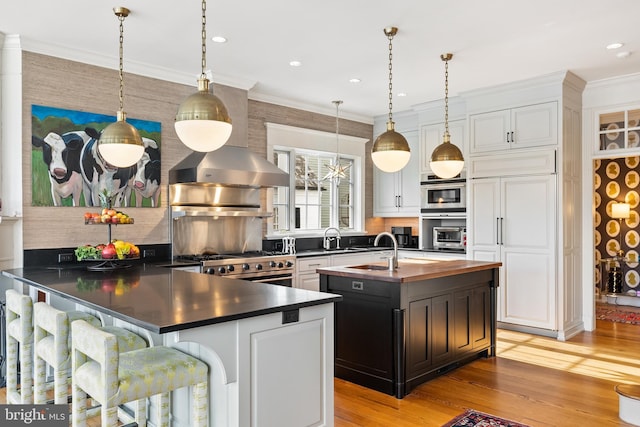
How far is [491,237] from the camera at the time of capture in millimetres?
5801

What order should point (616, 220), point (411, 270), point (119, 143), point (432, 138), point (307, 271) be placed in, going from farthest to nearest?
point (616, 220) → point (432, 138) → point (307, 271) → point (411, 270) → point (119, 143)

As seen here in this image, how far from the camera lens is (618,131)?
17.7 ft

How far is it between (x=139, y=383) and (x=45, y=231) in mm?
2688

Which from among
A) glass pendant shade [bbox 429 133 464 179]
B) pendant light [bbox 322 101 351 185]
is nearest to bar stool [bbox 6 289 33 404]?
glass pendant shade [bbox 429 133 464 179]

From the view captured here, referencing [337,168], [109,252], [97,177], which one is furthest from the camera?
[337,168]

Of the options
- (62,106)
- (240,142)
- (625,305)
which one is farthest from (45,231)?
(625,305)

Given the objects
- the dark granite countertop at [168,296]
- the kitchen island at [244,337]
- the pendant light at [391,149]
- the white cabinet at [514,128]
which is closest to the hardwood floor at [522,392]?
the kitchen island at [244,337]

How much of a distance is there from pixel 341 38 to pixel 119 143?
2.08 metres

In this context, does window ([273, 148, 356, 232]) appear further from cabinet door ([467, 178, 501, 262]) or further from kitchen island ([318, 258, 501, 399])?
kitchen island ([318, 258, 501, 399])

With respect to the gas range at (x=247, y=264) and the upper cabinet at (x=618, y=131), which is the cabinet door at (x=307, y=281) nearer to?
the gas range at (x=247, y=264)

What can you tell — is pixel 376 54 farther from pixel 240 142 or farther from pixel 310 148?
pixel 310 148

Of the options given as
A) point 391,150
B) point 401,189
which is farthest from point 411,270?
point 401,189

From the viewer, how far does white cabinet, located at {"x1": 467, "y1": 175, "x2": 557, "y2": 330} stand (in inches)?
209

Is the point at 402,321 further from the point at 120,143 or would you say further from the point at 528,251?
the point at 528,251
